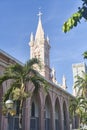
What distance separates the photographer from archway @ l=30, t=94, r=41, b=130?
3903 cm

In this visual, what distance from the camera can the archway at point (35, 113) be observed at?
39.0m

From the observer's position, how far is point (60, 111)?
4991cm

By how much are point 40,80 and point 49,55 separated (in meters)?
59.6

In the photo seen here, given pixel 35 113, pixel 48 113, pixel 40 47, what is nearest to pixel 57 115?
pixel 48 113

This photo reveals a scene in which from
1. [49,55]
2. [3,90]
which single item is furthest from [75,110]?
[49,55]

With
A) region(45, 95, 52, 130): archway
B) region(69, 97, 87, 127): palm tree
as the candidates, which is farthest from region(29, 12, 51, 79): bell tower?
region(69, 97, 87, 127): palm tree

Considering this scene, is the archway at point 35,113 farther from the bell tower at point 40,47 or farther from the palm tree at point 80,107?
the bell tower at point 40,47

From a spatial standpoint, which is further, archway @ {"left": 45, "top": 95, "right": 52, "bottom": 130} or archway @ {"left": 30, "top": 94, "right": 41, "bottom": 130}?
archway @ {"left": 45, "top": 95, "right": 52, "bottom": 130}

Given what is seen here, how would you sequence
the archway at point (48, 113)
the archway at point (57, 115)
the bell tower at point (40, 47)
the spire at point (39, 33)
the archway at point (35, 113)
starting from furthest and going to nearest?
the spire at point (39, 33) < the bell tower at point (40, 47) < the archway at point (57, 115) < the archway at point (48, 113) < the archway at point (35, 113)

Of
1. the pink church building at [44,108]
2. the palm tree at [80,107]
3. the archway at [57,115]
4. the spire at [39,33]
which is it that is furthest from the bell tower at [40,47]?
the palm tree at [80,107]

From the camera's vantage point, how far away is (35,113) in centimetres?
4009

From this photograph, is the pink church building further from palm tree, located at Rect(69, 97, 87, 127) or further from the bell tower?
the bell tower

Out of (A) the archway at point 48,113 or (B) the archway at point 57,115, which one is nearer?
(A) the archway at point 48,113

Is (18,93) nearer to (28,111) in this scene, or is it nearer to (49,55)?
(28,111)
